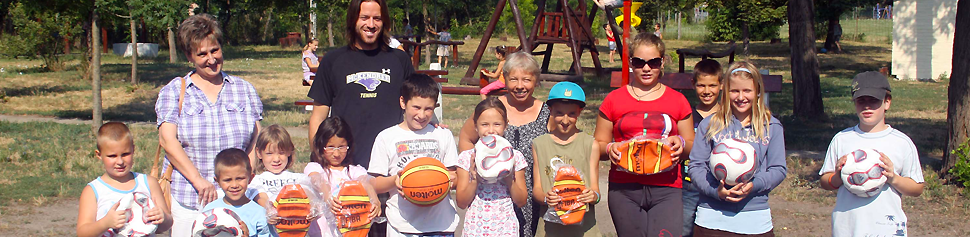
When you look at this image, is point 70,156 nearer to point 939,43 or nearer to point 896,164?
point 896,164

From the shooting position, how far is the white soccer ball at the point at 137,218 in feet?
11.1

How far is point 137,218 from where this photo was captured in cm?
339

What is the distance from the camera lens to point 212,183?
3.73 meters

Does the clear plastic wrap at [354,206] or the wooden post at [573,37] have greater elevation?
the wooden post at [573,37]

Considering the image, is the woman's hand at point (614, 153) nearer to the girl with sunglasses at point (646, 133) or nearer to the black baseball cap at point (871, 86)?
the girl with sunglasses at point (646, 133)

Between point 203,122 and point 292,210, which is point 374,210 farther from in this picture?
point 203,122

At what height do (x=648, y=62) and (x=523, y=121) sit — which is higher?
(x=648, y=62)

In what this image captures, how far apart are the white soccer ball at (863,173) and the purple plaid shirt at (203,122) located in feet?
9.44

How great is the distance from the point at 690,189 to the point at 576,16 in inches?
544

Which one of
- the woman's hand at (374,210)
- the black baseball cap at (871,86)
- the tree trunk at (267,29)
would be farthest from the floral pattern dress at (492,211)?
the tree trunk at (267,29)

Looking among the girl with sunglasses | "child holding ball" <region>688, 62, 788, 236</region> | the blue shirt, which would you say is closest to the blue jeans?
the girl with sunglasses

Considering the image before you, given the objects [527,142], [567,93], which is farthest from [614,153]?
[527,142]

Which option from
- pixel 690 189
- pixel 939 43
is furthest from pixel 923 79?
pixel 690 189

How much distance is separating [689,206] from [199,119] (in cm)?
263
